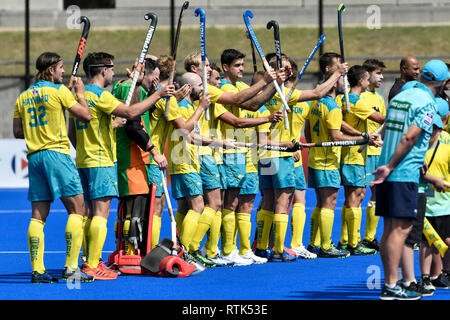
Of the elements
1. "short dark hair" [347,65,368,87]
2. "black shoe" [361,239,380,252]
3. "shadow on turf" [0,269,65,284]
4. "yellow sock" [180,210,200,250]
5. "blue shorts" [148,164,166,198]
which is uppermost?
"short dark hair" [347,65,368,87]

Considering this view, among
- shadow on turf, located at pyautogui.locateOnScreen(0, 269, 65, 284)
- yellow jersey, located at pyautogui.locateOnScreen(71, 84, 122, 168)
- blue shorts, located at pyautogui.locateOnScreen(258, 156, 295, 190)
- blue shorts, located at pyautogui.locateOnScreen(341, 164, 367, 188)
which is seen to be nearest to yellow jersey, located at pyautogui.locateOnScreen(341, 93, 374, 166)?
blue shorts, located at pyautogui.locateOnScreen(341, 164, 367, 188)

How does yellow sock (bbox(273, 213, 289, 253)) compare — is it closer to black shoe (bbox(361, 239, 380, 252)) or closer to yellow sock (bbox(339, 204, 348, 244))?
yellow sock (bbox(339, 204, 348, 244))

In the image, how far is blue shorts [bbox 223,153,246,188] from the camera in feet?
31.3

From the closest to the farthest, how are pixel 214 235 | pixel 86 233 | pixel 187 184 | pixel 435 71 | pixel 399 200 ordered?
1. pixel 399 200
2. pixel 435 71
3. pixel 86 233
4. pixel 187 184
5. pixel 214 235

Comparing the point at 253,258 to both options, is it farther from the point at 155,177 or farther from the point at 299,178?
the point at 155,177

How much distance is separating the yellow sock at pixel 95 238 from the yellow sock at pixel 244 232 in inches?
69.5

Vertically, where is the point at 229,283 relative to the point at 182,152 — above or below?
below

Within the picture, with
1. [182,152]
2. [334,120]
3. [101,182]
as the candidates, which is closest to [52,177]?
[101,182]

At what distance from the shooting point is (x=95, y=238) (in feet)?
27.6

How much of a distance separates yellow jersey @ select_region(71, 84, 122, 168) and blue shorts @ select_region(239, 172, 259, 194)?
5.41 ft

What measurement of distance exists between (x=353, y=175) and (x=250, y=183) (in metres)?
1.54

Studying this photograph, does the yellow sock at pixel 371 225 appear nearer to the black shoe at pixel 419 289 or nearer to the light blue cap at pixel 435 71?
the black shoe at pixel 419 289
